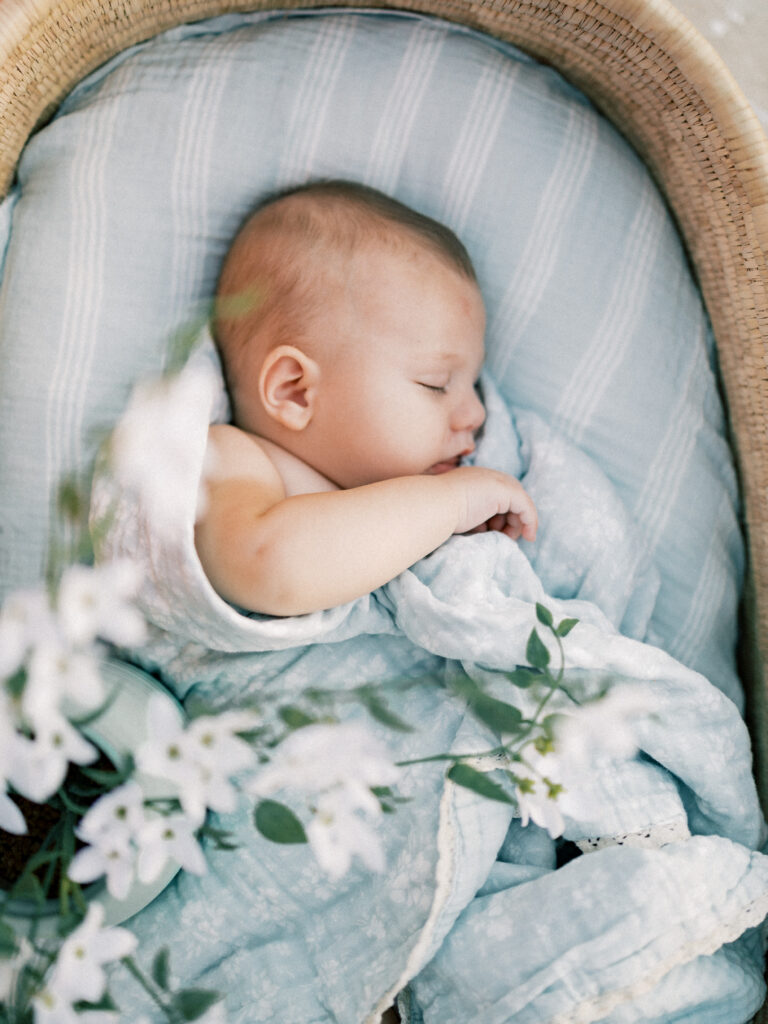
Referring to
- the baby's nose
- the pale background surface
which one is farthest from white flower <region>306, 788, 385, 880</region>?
the pale background surface

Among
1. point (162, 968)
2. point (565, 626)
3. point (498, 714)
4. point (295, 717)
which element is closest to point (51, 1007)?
point (162, 968)

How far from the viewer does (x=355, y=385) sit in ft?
2.79

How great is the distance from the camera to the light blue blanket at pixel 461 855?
2.34 feet

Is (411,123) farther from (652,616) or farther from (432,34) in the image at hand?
(652,616)

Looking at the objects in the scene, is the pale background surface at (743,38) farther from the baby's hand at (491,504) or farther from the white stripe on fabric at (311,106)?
the baby's hand at (491,504)

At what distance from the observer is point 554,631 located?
746 millimetres

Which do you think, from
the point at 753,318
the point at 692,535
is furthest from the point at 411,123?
the point at 692,535

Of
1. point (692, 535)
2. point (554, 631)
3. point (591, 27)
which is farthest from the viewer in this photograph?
point (692, 535)

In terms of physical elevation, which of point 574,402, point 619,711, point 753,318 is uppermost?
point 753,318

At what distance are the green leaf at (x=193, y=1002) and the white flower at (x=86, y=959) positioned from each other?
0.22 feet

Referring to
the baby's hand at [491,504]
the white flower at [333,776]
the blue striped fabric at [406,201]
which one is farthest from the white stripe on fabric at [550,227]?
the white flower at [333,776]

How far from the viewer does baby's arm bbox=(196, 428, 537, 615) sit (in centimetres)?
74

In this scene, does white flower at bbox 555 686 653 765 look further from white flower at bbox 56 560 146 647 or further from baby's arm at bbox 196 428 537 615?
white flower at bbox 56 560 146 647

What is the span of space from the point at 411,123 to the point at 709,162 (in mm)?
335
